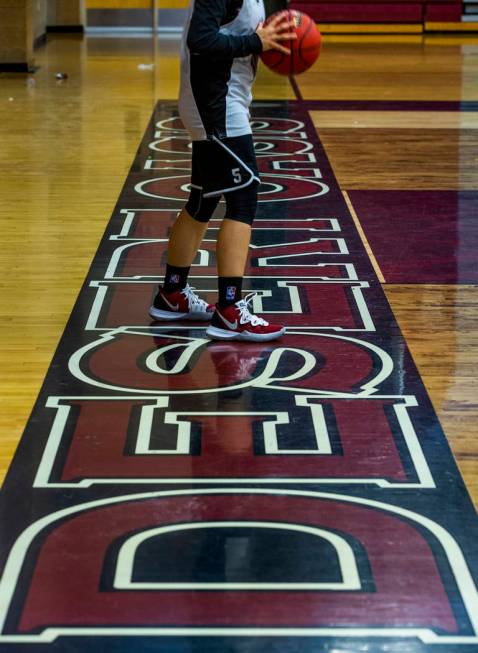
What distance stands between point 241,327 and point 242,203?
1.33 feet

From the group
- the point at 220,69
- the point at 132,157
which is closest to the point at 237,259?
the point at 220,69

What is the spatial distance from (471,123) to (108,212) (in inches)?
143

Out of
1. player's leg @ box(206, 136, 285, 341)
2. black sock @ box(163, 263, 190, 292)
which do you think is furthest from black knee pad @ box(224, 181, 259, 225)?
black sock @ box(163, 263, 190, 292)

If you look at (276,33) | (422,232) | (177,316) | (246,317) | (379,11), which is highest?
(276,33)

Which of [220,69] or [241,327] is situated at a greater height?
[220,69]

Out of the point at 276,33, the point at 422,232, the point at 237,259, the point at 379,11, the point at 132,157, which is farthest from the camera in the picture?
the point at 379,11

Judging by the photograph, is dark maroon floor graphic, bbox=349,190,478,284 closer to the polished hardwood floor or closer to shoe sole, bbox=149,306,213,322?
the polished hardwood floor

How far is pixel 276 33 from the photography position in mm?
4133

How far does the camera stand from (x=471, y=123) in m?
9.02

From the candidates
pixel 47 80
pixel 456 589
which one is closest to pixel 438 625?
pixel 456 589

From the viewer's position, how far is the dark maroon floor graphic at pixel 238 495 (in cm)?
249

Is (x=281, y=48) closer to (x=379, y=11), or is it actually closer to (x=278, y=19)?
(x=278, y=19)

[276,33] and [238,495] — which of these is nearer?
[238,495]

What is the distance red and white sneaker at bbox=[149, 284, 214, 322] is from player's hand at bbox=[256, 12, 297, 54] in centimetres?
90
